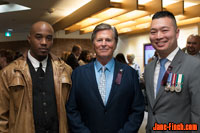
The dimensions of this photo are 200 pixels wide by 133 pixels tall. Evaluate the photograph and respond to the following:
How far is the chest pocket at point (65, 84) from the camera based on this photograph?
79.7 inches

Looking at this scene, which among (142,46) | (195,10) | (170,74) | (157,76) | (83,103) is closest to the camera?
(170,74)

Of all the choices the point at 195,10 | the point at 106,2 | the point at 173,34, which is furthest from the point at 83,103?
the point at 195,10

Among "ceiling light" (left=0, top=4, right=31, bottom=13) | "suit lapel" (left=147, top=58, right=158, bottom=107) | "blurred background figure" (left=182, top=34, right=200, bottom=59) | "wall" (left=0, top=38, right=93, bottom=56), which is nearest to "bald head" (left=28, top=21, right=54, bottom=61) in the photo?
"suit lapel" (left=147, top=58, right=158, bottom=107)

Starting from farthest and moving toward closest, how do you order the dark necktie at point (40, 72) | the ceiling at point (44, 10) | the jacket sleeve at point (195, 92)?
the ceiling at point (44, 10)
the dark necktie at point (40, 72)
the jacket sleeve at point (195, 92)

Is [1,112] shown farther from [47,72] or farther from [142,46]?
[142,46]

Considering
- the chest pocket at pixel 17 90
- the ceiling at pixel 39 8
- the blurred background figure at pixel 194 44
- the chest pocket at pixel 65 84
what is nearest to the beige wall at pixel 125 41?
the blurred background figure at pixel 194 44

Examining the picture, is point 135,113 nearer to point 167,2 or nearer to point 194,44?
point 194,44

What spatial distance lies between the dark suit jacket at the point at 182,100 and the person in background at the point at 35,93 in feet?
2.82

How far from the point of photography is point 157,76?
1.86 meters

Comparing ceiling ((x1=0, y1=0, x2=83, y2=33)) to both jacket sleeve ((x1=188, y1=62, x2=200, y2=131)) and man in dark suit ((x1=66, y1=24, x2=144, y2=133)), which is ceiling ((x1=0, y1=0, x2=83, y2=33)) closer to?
man in dark suit ((x1=66, y1=24, x2=144, y2=133))

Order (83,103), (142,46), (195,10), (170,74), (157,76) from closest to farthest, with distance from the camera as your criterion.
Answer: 1. (170,74)
2. (157,76)
3. (83,103)
4. (195,10)
5. (142,46)

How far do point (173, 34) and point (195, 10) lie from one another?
441 cm

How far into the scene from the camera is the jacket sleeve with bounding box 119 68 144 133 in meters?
1.94

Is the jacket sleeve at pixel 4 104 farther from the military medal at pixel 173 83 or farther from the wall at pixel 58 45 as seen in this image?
the wall at pixel 58 45
